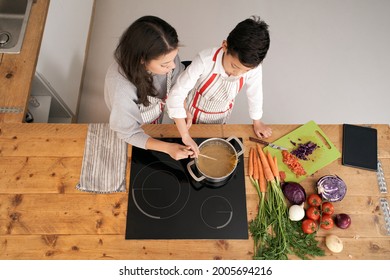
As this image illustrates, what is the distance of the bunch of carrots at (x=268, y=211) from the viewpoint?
0.99m

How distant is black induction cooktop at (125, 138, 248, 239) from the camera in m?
1.01

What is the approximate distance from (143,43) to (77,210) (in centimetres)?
64

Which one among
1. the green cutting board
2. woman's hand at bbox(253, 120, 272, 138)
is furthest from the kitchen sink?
the green cutting board

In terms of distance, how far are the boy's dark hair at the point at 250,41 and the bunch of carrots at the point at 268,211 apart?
0.40 metres

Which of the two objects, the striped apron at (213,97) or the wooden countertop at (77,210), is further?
the striped apron at (213,97)

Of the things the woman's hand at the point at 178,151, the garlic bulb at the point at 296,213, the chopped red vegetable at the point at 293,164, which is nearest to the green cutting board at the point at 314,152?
the chopped red vegetable at the point at 293,164

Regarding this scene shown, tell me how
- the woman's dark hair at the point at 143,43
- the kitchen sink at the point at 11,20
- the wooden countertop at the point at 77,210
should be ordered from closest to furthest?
the woman's dark hair at the point at 143,43 → the wooden countertop at the point at 77,210 → the kitchen sink at the point at 11,20

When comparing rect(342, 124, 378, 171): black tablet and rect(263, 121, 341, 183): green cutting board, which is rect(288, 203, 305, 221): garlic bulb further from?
rect(342, 124, 378, 171): black tablet

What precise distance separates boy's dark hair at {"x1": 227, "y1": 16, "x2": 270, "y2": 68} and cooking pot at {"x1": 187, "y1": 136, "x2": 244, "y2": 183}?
303 mm

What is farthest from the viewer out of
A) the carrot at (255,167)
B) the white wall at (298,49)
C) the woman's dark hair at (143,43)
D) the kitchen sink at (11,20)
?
the white wall at (298,49)

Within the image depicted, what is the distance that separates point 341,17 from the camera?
7.66 feet

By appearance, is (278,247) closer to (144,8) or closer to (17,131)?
(17,131)

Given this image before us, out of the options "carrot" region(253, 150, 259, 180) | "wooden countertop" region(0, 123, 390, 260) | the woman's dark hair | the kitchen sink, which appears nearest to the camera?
the woman's dark hair

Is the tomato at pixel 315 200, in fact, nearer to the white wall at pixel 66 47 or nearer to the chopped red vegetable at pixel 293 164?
the chopped red vegetable at pixel 293 164
